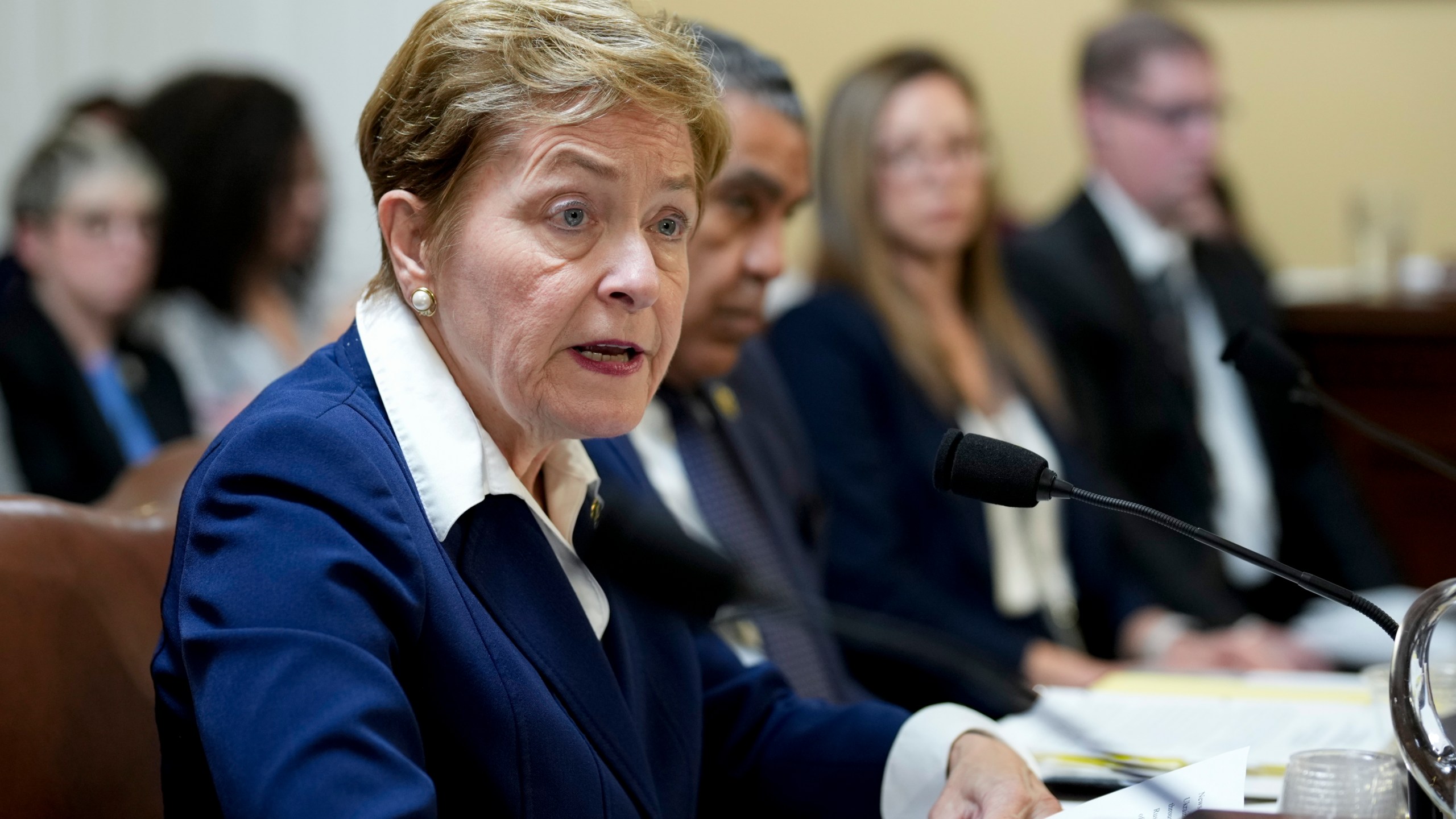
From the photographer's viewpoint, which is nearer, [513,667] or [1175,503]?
[513,667]

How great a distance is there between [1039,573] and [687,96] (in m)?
1.52

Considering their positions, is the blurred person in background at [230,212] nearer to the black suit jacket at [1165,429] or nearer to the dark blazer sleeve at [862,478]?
the dark blazer sleeve at [862,478]

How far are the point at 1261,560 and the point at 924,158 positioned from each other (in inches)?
63.2

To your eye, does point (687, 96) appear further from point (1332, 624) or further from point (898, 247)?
point (1332, 624)

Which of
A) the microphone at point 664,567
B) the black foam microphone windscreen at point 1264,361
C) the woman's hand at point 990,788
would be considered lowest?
the woman's hand at point 990,788

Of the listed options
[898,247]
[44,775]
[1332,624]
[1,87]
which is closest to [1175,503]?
[1332,624]

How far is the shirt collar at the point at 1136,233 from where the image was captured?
9.61ft

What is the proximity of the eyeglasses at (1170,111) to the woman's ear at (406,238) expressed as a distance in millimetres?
2401

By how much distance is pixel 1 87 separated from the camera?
11.9ft

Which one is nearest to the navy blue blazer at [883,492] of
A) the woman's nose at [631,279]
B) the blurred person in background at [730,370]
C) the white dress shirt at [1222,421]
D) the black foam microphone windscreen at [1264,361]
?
the blurred person in background at [730,370]

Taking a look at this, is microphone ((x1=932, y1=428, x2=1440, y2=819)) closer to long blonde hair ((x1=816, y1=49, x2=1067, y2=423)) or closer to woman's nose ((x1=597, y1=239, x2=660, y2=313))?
woman's nose ((x1=597, y1=239, x2=660, y2=313))

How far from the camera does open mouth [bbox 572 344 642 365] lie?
3.17 feet

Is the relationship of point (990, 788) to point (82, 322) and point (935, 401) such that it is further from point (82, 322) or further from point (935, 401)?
point (82, 322)

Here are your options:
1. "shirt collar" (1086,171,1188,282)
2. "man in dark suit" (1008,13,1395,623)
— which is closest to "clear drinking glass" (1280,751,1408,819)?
"man in dark suit" (1008,13,1395,623)
